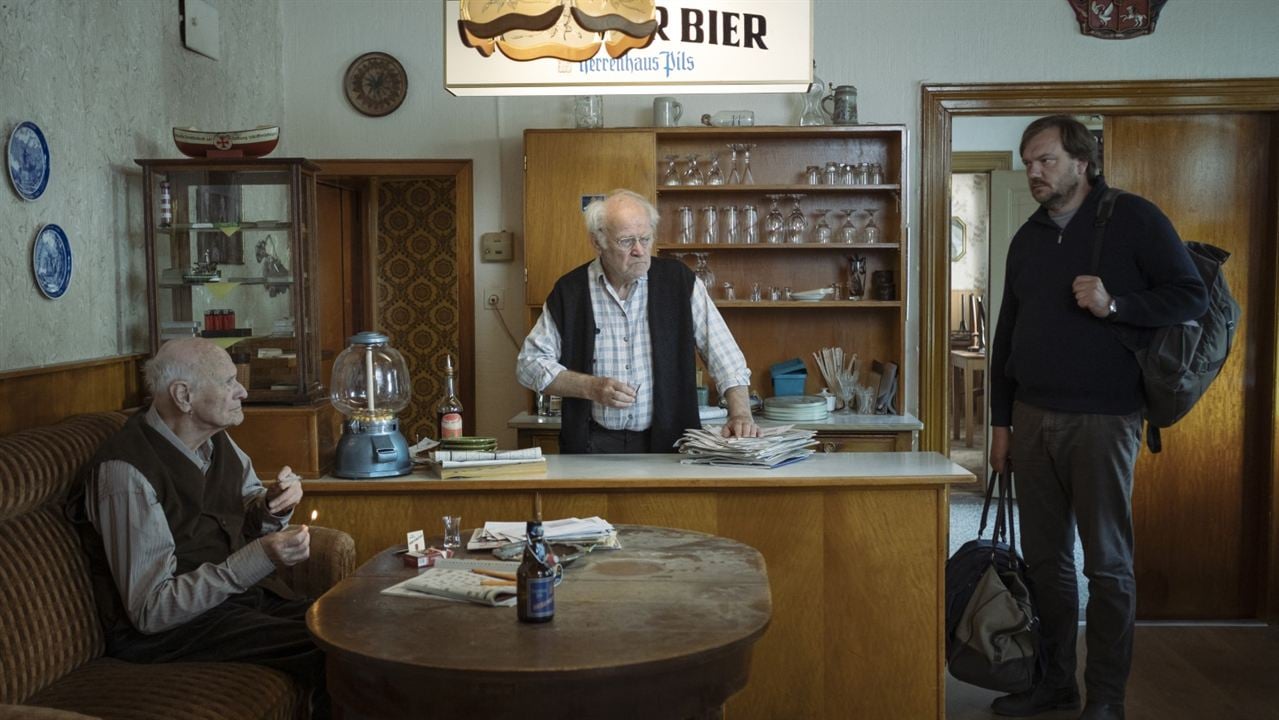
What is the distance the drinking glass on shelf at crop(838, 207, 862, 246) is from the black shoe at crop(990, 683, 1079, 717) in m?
2.19

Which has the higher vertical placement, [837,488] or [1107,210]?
[1107,210]

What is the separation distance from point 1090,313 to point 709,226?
2108 millimetres

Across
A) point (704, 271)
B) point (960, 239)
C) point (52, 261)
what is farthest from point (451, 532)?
point (960, 239)

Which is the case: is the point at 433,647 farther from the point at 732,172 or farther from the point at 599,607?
the point at 732,172

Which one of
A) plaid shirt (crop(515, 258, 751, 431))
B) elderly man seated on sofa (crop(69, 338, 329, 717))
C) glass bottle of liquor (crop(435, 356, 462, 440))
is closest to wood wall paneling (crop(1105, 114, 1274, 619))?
plaid shirt (crop(515, 258, 751, 431))

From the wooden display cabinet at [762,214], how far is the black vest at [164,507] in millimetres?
2392

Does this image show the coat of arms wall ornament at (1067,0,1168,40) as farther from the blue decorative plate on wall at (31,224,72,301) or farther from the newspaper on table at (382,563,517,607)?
the blue decorative plate on wall at (31,224,72,301)

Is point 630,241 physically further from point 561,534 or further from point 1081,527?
point 1081,527

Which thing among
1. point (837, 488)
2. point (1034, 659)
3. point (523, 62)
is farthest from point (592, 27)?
point (1034, 659)

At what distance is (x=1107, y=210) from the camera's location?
3252 millimetres

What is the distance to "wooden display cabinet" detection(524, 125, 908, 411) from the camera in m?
4.89

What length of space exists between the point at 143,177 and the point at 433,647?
236 cm

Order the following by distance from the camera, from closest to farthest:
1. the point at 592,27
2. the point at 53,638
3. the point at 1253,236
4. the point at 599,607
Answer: the point at 599,607, the point at 53,638, the point at 592,27, the point at 1253,236

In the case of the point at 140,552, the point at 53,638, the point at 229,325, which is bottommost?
the point at 53,638
